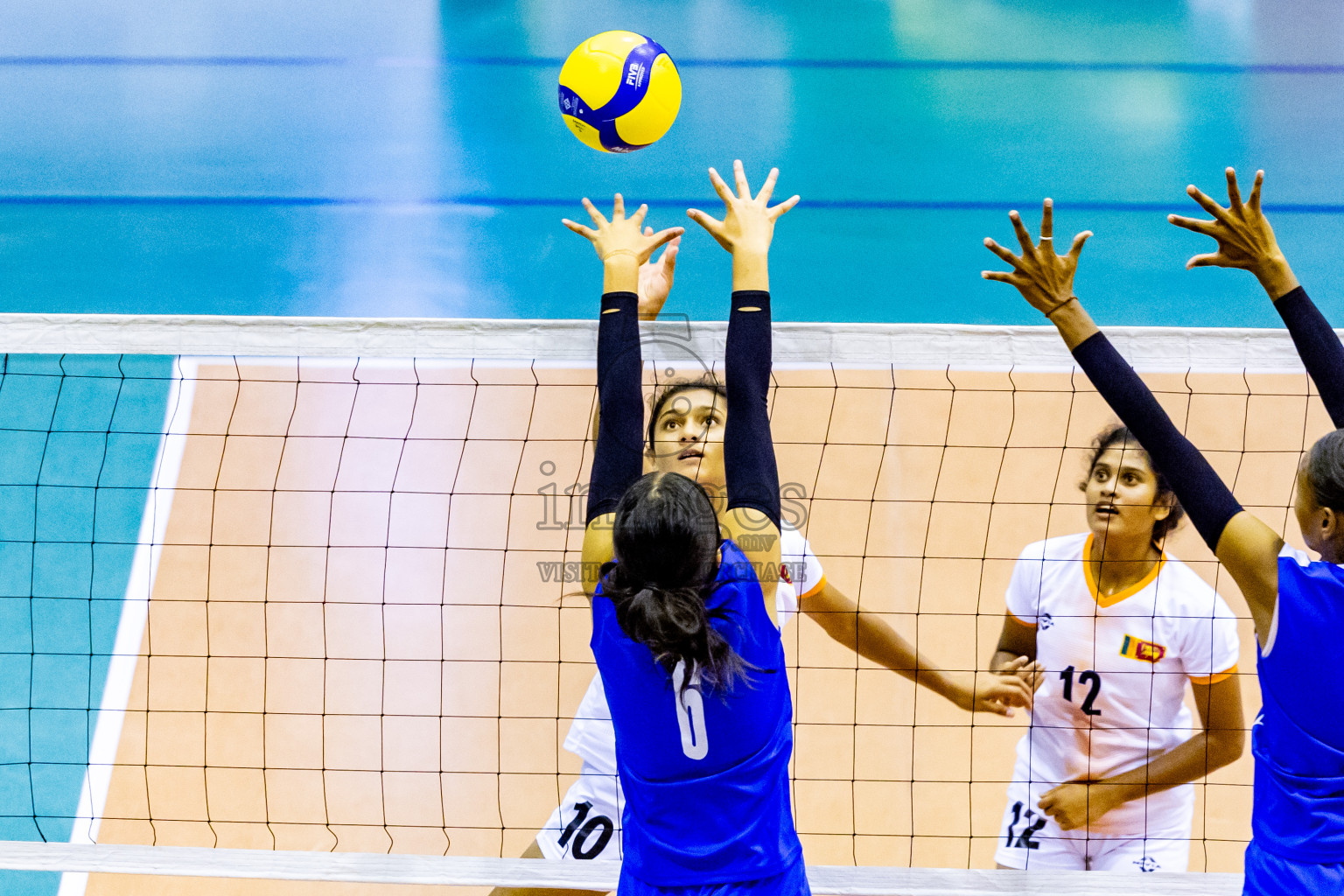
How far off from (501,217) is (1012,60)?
3.48m

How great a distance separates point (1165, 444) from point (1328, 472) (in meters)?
0.24

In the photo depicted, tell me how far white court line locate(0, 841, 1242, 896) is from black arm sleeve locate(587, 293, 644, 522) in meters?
1.30

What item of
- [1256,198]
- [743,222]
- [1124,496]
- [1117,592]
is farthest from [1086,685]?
[743,222]

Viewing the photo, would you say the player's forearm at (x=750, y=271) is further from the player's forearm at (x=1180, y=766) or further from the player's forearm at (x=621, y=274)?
the player's forearm at (x=1180, y=766)

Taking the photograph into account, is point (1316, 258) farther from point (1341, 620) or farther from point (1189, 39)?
point (1341, 620)

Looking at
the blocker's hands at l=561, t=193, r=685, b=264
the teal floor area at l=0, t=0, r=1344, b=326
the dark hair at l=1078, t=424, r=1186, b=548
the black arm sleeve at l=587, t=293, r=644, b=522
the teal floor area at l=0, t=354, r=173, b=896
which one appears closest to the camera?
the black arm sleeve at l=587, t=293, r=644, b=522

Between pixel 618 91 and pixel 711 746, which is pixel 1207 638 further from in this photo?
pixel 618 91

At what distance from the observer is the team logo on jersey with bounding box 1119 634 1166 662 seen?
2812mm

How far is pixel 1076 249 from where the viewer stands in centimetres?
194

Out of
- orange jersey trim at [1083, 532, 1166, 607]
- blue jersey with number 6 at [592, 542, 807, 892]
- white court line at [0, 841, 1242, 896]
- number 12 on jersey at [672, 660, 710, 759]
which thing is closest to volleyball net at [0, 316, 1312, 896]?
white court line at [0, 841, 1242, 896]

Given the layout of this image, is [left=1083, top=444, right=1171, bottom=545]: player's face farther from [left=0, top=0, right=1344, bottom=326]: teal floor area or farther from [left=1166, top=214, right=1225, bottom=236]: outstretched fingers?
[left=0, top=0, right=1344, bottom=326]: teal floor area

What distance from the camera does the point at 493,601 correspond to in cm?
412

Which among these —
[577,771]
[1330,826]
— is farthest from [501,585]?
[1330,826]

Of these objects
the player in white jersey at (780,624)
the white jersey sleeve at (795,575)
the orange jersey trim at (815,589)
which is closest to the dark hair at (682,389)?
the player in white jersey at (780,624)
